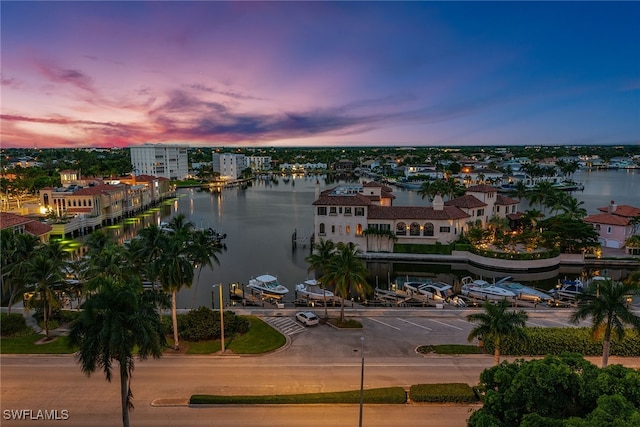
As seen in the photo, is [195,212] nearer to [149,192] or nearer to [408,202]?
[149,192]

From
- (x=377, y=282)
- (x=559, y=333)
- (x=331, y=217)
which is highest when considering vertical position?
(x=331, y=217)

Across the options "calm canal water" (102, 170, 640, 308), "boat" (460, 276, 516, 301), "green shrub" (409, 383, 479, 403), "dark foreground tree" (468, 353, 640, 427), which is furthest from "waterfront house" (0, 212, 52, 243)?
"dark foreground tree" (468, 353, 640, 427)

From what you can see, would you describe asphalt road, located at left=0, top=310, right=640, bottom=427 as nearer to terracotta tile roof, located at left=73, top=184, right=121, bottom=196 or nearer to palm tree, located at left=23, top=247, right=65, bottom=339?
palm tree, located at left=23, top=247, right=65, bottom=339

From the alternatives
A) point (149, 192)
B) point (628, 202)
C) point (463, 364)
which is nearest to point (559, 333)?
point (463, 364)

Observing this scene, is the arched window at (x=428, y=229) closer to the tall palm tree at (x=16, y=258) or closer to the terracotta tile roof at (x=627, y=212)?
the terracotta tile roof at (x=627, y=212)

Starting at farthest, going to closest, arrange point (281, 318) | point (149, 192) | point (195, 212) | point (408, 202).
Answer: point (408, 202)
point (149, 192)
point (195, 212)
point (281, 318)
